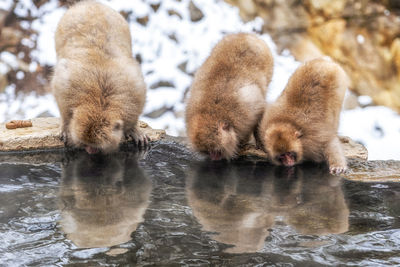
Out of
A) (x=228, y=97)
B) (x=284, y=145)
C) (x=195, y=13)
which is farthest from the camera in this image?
(x=195, y=13)

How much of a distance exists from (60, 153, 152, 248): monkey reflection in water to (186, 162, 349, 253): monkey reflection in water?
0.42m

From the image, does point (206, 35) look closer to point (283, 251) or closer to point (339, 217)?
point (339, 217)

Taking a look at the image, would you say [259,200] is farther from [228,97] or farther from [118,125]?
[118,125]

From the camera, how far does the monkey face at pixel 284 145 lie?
176 inches

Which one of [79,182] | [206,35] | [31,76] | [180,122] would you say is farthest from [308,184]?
[31,76]

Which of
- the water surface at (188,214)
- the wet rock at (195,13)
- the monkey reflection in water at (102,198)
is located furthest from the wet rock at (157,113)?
the water surface at (188,214)

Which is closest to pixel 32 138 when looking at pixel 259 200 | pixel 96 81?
pixel 96 81

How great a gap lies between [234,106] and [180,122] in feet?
10.8

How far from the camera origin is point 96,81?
4648 millimetres

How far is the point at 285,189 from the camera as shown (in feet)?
13.0

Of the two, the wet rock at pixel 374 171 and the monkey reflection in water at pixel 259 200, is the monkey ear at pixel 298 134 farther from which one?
the wet rock at pixel 374 171

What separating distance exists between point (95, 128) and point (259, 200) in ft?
5.17

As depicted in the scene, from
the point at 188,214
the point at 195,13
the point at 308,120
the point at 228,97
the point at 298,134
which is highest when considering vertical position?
the point at 195,13

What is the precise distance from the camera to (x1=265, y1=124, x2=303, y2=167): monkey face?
14.7ft
